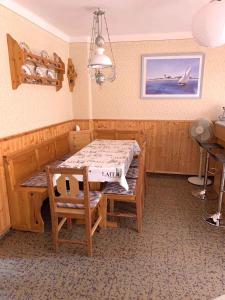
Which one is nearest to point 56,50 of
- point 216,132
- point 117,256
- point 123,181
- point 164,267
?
point 123,181

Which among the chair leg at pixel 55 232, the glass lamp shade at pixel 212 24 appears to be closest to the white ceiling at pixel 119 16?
the glass lamp shade at pixel 212 24

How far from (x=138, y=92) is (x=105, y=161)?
6.83 feet

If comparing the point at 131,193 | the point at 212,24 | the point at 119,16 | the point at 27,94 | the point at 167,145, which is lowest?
the point at 131,193

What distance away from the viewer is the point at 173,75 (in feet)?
12.8

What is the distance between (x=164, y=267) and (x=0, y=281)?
53.4 inches

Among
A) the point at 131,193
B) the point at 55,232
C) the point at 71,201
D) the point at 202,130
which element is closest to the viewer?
the point at 71,201

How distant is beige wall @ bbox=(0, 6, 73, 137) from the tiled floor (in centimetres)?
128

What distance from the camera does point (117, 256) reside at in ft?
7.01

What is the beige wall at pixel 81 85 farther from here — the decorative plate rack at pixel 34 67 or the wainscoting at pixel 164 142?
the decorative plate rack at pixel 34 67

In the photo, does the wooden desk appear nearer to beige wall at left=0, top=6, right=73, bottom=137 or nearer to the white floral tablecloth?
the white floral tablecloth

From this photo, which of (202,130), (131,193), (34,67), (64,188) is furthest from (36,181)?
(202,130)

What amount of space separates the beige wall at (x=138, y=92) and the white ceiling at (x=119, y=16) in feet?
0.62

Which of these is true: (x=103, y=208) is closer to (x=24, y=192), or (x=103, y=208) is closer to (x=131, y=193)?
(x=131, y=193)

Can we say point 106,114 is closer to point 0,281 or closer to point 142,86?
point 142,86
